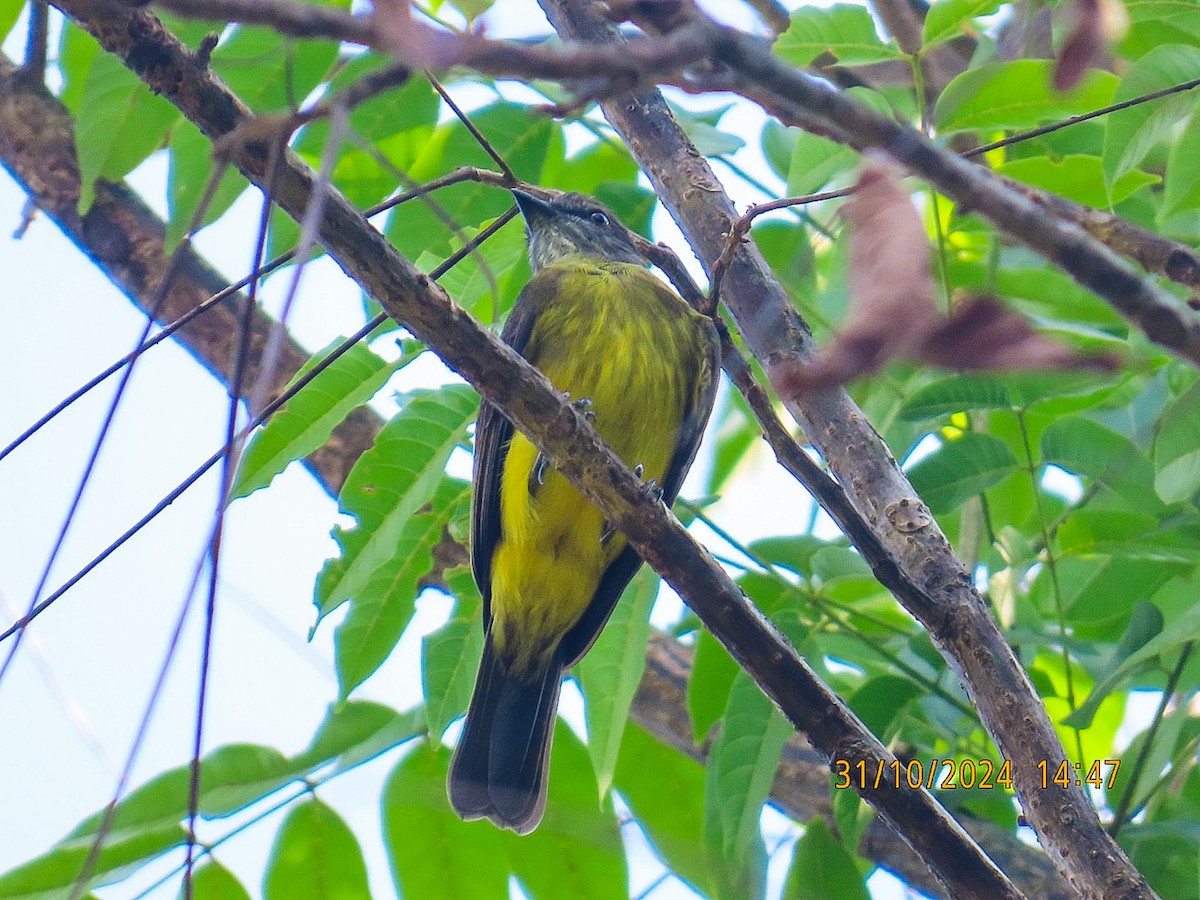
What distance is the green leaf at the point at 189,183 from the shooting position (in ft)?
10.9

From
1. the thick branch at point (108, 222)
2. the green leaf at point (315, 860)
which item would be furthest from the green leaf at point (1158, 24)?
the thick branch at point (108, 222)

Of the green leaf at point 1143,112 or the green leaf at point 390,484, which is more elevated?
the green leaf at point 1143,112

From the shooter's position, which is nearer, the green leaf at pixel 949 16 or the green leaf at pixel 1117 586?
the green leaf at pixel 949 16

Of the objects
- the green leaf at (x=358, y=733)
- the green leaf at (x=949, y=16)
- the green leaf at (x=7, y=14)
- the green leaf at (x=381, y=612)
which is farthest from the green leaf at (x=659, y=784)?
the green leaf at (x=7, y=14)

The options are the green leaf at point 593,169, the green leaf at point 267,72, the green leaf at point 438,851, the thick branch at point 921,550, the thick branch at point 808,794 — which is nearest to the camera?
the thick branch at point 921,550

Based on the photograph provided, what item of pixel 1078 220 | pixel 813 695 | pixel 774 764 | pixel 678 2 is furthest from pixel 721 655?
pixel 678 2

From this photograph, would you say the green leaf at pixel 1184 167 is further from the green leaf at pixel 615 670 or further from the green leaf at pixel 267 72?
the green leaf at pixel 267 72

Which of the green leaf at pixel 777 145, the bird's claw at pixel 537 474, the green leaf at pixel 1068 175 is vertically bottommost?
the bird's claw at pixel 537 474

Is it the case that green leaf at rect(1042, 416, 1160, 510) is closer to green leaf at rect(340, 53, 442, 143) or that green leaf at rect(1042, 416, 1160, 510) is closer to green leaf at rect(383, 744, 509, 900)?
green leaf at rect(383, 744, 509, 900)

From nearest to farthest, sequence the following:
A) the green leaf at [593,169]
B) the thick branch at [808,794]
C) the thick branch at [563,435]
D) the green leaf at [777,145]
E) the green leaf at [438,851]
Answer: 1. the thick branch at [563,435]
2. the green leaf at [438,851]
3. the thick branch at [808,794]
4. the green leaf at [777,145]
5. the green leaf at [593,169]

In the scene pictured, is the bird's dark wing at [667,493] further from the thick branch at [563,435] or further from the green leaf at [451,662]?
the thick branch at [563,435]

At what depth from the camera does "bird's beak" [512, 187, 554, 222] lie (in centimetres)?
364

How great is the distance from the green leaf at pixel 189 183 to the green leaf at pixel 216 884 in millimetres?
1613

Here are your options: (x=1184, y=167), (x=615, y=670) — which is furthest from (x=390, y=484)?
(x=1184, y=167)
